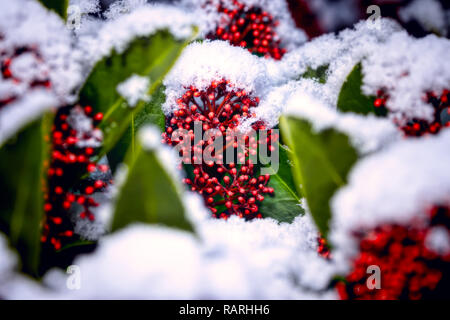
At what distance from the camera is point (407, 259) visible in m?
0.54

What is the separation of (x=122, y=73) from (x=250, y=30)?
1.81ft

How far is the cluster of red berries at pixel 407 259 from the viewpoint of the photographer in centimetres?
52

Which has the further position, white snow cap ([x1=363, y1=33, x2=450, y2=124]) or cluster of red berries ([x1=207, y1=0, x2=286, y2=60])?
cluster of red berries ([x1=207, y1=0, x2=286, y2=60])

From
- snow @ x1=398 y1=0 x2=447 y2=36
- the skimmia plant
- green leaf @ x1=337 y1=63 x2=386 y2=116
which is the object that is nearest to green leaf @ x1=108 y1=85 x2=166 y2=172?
→ the skimmia plant

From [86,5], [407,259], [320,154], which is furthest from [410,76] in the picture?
[86,5]

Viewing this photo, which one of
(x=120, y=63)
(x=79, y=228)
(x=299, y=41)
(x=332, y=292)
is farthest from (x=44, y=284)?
(x=299, y=41)

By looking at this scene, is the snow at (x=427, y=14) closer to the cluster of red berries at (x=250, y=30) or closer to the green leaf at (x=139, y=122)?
the cluster of red berries at (x=250, y=30)

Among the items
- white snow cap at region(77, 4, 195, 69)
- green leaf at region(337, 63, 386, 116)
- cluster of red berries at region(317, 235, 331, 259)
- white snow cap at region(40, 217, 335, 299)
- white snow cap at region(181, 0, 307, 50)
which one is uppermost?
white snow cap at region(181, 0, 307, 50)

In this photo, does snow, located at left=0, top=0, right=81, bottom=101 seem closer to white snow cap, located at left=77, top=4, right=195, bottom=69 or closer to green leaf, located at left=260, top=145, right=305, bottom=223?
white snow cap, located at left=77, top=4, right=195, bottom=69

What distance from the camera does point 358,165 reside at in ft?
1.84

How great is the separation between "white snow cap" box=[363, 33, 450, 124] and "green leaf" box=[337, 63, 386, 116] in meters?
0.01

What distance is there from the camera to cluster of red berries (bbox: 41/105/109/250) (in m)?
0.62

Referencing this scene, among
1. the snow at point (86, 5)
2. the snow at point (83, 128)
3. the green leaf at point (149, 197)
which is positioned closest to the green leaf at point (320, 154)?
the green leaf at point (149, 197)
